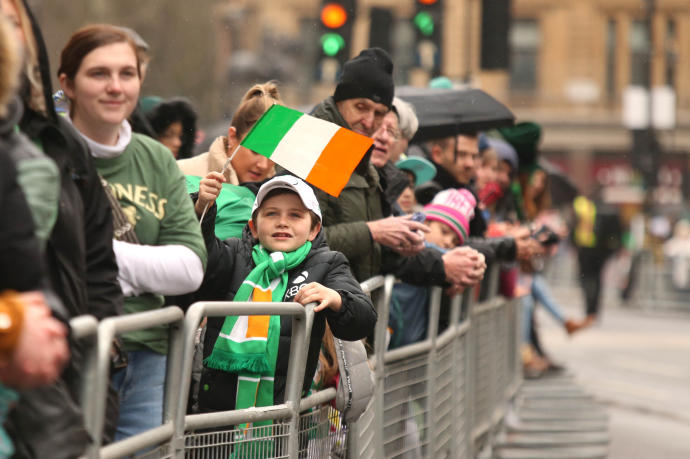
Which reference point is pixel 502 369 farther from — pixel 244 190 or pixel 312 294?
pixel 312 294

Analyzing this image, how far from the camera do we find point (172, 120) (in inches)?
273

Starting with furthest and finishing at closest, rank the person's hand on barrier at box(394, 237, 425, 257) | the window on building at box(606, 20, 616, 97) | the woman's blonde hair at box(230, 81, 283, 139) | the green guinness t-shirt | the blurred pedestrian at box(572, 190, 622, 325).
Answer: the window on building at box(606, 20, 616, 97) < the blurred pedestrian at box(572, 190, 622, 325) < the person's hand on barrier at box(394, 237, 425, 257) < the woman's blonde hair at box(230, 81, 283, 139) < the green guinness t-shirt

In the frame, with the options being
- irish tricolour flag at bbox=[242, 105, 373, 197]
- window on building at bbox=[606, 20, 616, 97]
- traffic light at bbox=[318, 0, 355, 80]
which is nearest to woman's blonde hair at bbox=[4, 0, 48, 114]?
irish tricolour flag at bbox=[242, 105, 373, 197]

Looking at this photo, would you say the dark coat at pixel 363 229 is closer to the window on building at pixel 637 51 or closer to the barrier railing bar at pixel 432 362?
the barrier railing bar at pixel 432 362

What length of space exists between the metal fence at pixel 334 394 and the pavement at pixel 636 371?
2330mm

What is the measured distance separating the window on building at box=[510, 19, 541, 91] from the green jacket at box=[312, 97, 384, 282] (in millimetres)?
52211

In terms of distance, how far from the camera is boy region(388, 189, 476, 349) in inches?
241

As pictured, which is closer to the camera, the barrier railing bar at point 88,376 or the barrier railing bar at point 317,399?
the barrier railing bar at point 88,376

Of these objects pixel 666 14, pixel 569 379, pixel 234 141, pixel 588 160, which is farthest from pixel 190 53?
pixel 234 141

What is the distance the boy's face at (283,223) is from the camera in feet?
14.8

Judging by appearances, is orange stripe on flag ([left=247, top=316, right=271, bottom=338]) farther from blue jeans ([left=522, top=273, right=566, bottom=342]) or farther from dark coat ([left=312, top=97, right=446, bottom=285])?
blue jeans ([left=522, top=273, right=566, bottom=342])

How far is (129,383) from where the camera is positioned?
3.68m

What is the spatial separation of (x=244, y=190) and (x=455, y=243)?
2057 mm

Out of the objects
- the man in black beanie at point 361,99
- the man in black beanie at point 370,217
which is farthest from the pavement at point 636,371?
the man in black beanie at point 361,99
